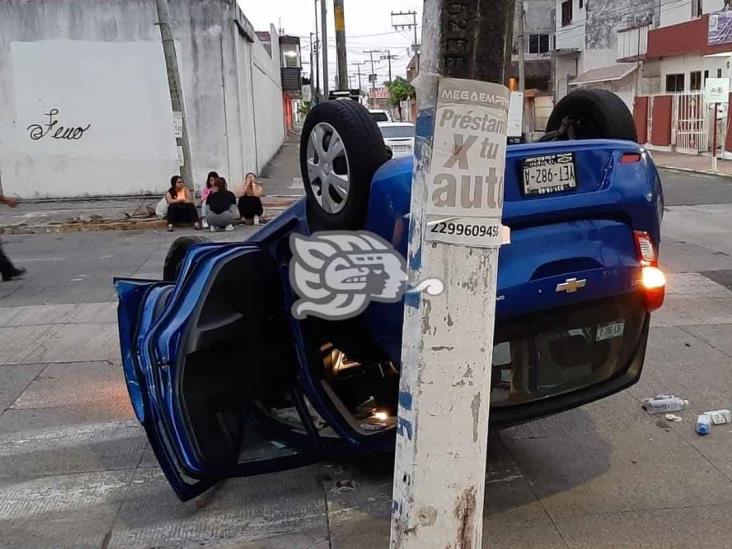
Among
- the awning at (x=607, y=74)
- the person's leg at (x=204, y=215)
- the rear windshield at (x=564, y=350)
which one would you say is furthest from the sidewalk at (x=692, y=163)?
the rear windshield at (x=564, y=350)

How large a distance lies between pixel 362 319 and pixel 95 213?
44.6 ft

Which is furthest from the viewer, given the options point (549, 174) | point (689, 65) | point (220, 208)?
point (689, 65)

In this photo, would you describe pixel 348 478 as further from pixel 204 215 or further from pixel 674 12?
pixel 674 12

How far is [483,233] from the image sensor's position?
2340mm

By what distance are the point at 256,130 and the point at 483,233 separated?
22.1m

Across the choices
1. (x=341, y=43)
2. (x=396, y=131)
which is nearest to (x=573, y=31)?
(x=341, y=43)

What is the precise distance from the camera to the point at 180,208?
14273 millimetres

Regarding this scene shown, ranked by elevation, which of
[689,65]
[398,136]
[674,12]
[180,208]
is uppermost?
[674,12]

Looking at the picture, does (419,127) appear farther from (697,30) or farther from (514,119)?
(697,30)

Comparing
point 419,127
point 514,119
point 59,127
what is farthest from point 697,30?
point 419,127

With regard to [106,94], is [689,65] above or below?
above

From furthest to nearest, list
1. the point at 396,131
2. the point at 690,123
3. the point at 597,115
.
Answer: the point at 690,123, the point at 396,131, the point at 597,115

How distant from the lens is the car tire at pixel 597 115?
157 inches

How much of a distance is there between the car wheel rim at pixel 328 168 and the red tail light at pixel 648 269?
1.28 metres
